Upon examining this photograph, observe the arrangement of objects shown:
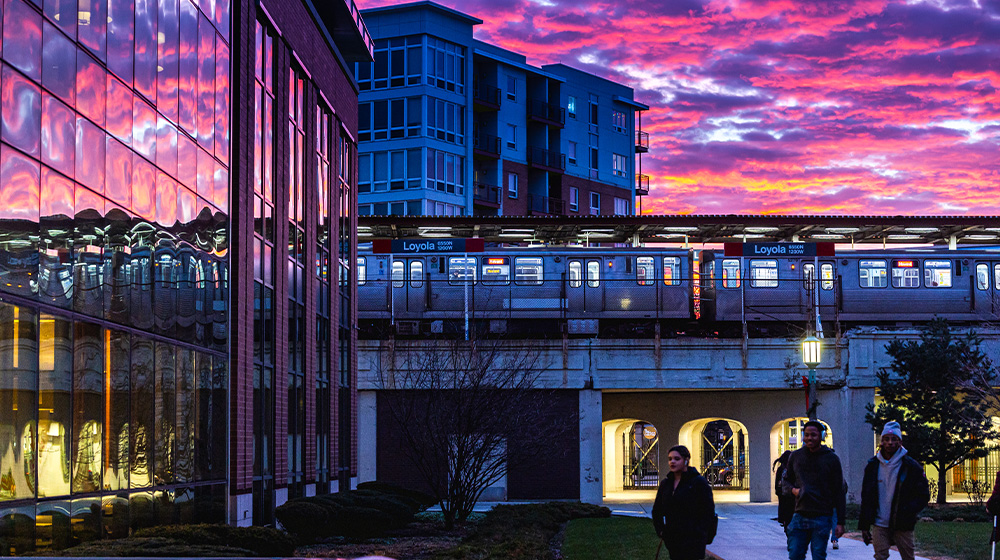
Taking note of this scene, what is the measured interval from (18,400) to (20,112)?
3.13 meters

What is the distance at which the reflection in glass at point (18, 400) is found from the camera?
472 inches

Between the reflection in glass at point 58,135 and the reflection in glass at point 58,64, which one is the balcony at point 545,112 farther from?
the reflection in glass at point 58,135

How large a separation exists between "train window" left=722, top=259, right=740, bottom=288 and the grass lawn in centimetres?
1644

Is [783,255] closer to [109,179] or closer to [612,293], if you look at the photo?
[612,293]

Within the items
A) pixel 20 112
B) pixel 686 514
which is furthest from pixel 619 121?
pixel 686 514

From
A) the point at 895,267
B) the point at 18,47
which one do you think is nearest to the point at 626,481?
the point at 895,267

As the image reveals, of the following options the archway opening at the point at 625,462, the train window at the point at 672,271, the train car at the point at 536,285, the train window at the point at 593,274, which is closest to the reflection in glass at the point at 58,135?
the train car at the point at 536,285

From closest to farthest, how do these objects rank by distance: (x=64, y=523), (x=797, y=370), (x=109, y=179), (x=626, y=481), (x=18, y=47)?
(x=18, y=47) < (x=64, y=523) < (x=109, y=179) < (x=797, y=370) < (x=626, y=481)

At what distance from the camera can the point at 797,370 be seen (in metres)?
38.2

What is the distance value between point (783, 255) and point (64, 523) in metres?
30.4

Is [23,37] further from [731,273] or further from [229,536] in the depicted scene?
[731,273]

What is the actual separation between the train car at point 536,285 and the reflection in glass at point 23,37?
28.0 meters

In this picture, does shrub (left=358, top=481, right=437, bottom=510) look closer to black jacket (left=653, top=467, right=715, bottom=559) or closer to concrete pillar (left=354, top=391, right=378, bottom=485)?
concrete pillar (left=354, top=391, right=378, bottom=485)

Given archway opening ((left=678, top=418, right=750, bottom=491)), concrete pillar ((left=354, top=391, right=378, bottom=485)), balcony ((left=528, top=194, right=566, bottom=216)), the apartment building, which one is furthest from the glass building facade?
balcony ((left=528, top=194, right=566, bottom=216))
